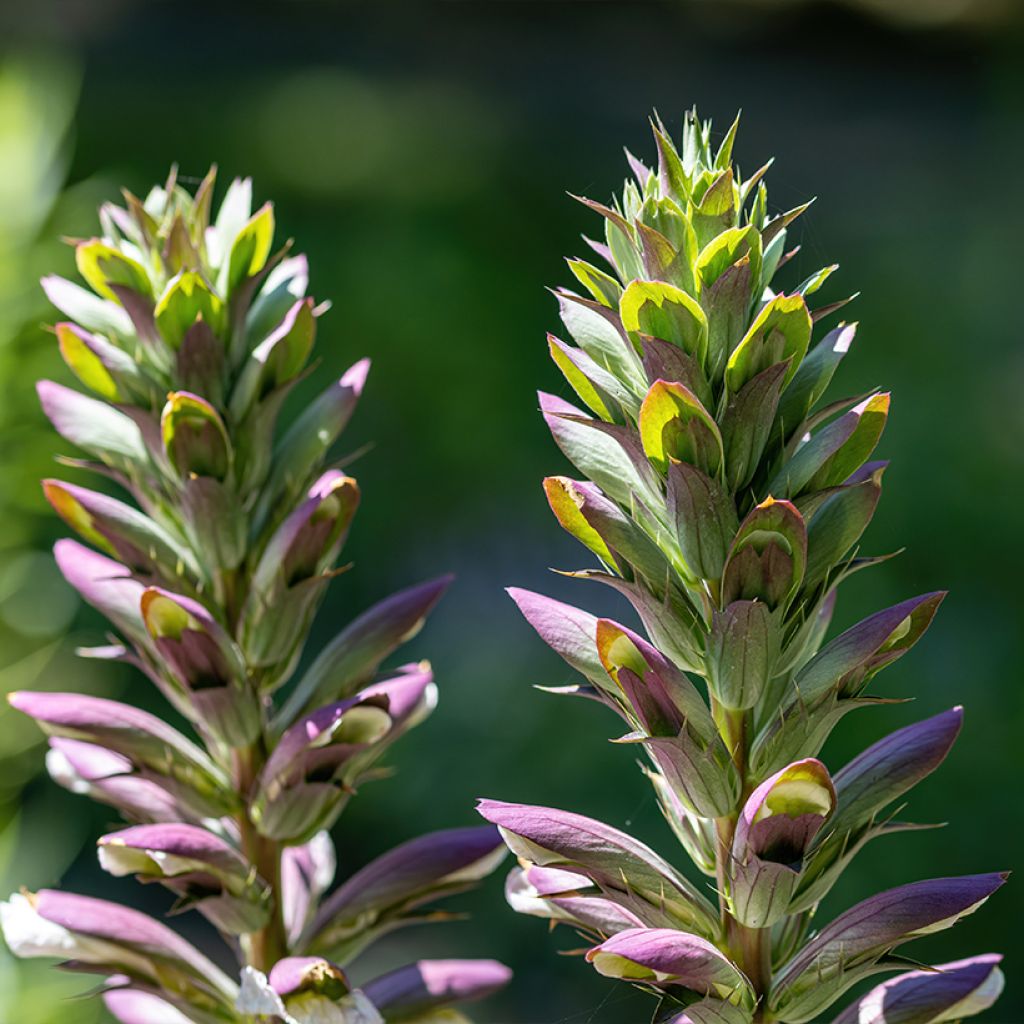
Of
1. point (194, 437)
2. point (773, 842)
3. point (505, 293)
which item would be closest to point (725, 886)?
point (773, 842)

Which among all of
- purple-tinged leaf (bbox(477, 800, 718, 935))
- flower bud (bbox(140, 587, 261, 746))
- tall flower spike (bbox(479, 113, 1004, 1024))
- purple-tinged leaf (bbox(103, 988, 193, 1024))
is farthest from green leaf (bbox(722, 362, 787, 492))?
purple-tinged leaf (bbox(103, 988, 193, 1024))

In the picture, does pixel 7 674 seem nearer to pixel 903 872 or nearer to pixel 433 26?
pixel 903 872

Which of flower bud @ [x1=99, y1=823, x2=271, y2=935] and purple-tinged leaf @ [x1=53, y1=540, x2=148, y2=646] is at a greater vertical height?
purple-tinged leaf @ [x1=53, y1=540, x2=148, y2=646]

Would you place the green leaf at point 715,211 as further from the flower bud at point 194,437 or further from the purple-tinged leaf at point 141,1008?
the purple-tinged leaf at point 141,1008

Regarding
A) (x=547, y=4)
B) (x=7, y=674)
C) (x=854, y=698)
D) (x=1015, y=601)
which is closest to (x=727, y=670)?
(x=854, y=698)

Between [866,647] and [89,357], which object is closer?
[866,647]

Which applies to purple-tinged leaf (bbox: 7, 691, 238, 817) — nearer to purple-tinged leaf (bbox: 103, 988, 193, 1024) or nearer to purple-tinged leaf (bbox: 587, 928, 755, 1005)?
purple-tinged leaf (bbox: 103, 988, 193, 1024)

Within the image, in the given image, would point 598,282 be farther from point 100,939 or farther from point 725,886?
point 100,939

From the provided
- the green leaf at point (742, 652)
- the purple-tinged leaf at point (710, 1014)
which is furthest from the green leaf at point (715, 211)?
the purple-tinged leaf at point (710, 1014)
